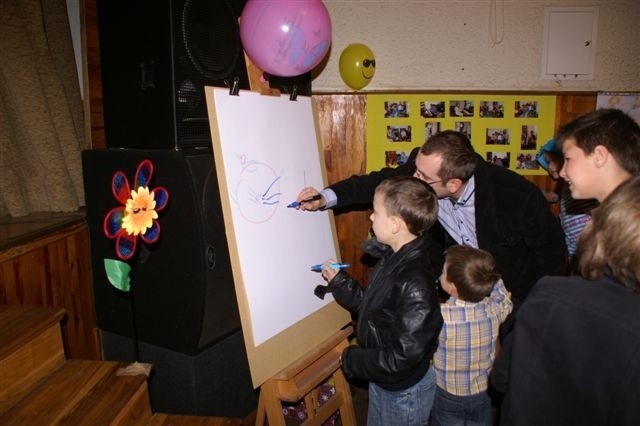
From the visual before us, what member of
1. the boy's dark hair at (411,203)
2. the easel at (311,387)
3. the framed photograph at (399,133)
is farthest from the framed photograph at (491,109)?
the easel at (311,387)

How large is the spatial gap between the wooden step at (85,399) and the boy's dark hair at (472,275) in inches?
46.8

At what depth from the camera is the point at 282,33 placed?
62.5 inches

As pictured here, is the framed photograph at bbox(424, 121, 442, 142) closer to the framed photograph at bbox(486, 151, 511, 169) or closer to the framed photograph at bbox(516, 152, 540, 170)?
the framed photograph at bbox(486, 151, 511, 169)

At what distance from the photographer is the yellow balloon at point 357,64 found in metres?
2.66

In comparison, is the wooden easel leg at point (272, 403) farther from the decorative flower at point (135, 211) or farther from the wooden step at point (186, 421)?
the decorative flower at point (135, 211)

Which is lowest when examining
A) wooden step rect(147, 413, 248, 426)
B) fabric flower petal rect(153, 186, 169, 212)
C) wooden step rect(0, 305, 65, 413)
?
wooden step rect(147, 413, 248, 426)

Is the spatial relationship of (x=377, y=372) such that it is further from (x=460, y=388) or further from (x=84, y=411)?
(x=84, y=411)

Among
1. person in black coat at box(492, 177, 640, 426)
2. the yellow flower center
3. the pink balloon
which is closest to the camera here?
person in black coat at box(492, 177, 640, 426)

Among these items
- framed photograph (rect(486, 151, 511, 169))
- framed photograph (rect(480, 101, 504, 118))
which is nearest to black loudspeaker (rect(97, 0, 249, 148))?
framed photograph (rect(480, 101, 504, 118))

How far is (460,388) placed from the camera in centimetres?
168

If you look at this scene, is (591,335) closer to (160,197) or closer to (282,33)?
(160,197)

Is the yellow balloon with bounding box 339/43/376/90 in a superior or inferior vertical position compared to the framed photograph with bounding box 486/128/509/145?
superior

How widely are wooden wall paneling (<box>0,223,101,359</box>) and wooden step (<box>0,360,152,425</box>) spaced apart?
0.42 meters

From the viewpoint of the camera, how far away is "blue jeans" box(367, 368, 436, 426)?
60.0 inches
